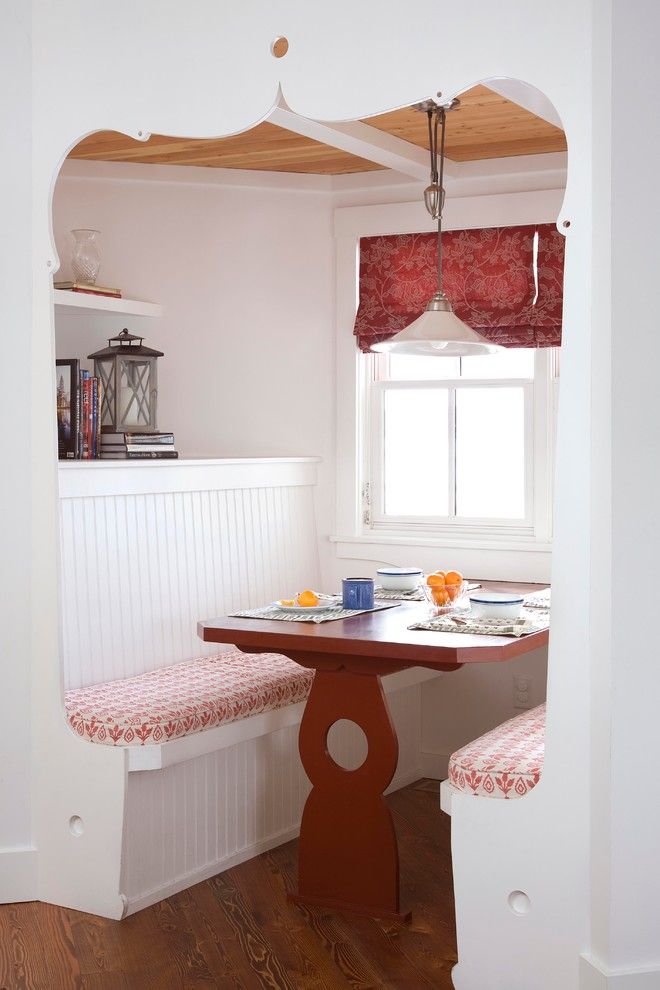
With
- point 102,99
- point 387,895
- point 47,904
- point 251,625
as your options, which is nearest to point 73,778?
point 47,904

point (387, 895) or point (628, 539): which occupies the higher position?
point (628, 539)

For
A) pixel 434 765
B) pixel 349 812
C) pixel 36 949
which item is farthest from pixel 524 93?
pixel 434 765

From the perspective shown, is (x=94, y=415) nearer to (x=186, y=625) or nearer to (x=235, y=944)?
(x=186, y=625)

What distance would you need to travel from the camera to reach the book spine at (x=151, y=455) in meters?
4.41

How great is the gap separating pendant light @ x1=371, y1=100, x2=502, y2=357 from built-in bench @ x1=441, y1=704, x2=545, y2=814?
4.65 feet

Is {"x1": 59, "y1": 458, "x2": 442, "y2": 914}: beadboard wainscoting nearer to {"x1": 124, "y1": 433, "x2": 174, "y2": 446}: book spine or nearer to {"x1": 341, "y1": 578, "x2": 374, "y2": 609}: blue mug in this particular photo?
{"x1": 124, "y1": 433, "x2": 174, "y2": 446}: book spine

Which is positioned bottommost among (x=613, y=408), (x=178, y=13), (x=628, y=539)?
(x=628, y=539)

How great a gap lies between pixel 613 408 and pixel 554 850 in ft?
3.64

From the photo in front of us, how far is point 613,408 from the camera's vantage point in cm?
275

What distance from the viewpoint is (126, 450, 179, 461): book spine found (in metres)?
4.41

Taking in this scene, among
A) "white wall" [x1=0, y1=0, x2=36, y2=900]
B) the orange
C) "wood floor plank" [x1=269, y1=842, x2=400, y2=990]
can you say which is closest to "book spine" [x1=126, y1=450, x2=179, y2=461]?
"white wall" [x1=0, y1=0, x2=36, y2=900]

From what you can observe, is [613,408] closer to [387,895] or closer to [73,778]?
[387,895]

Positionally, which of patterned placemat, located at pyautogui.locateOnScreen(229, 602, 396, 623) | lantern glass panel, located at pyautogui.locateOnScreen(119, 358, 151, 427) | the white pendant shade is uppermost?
the white pendant shade

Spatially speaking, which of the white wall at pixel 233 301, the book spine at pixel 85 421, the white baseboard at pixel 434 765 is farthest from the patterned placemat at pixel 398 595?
the book spine at pixel 85 421
